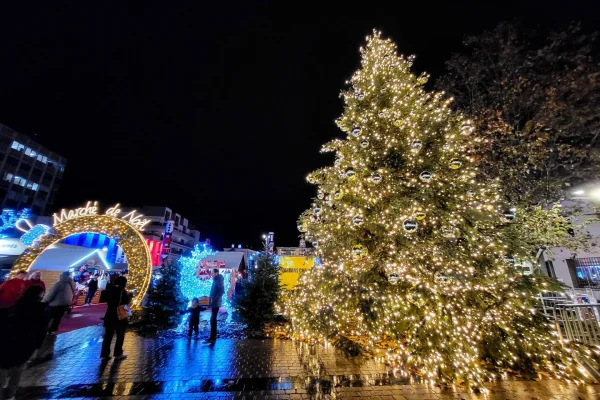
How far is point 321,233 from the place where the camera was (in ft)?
24.0

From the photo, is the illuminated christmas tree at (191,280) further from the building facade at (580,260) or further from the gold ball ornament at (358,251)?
the building facade at (580,260)

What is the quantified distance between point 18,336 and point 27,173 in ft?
238

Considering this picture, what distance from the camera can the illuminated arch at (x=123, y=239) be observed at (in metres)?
9.46

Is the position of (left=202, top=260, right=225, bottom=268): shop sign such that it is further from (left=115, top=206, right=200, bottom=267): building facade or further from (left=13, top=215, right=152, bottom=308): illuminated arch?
(left=115, top=206, right=200, bottom=267): building facade

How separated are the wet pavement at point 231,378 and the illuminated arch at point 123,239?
310 cm

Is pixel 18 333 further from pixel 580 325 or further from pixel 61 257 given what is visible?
pixel 61 257

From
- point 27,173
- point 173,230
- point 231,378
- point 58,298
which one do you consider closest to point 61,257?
point 58,298

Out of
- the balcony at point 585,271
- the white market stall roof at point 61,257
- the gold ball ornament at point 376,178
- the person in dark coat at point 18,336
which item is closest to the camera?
the person in dark coat at point 18,336

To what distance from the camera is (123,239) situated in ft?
32.6

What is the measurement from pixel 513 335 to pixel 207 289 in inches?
451

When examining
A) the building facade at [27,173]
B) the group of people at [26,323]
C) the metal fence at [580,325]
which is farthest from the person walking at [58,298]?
the building facade at [27,173]

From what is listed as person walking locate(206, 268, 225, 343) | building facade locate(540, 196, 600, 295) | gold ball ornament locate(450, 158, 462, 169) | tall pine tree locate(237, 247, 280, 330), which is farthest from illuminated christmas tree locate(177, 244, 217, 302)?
building facade locate(540, 196, 600, 295)

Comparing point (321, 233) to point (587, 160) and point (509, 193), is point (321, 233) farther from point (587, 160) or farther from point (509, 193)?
point (587, 160)

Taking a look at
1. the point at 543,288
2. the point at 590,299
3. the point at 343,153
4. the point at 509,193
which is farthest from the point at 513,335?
the point at 509,193
